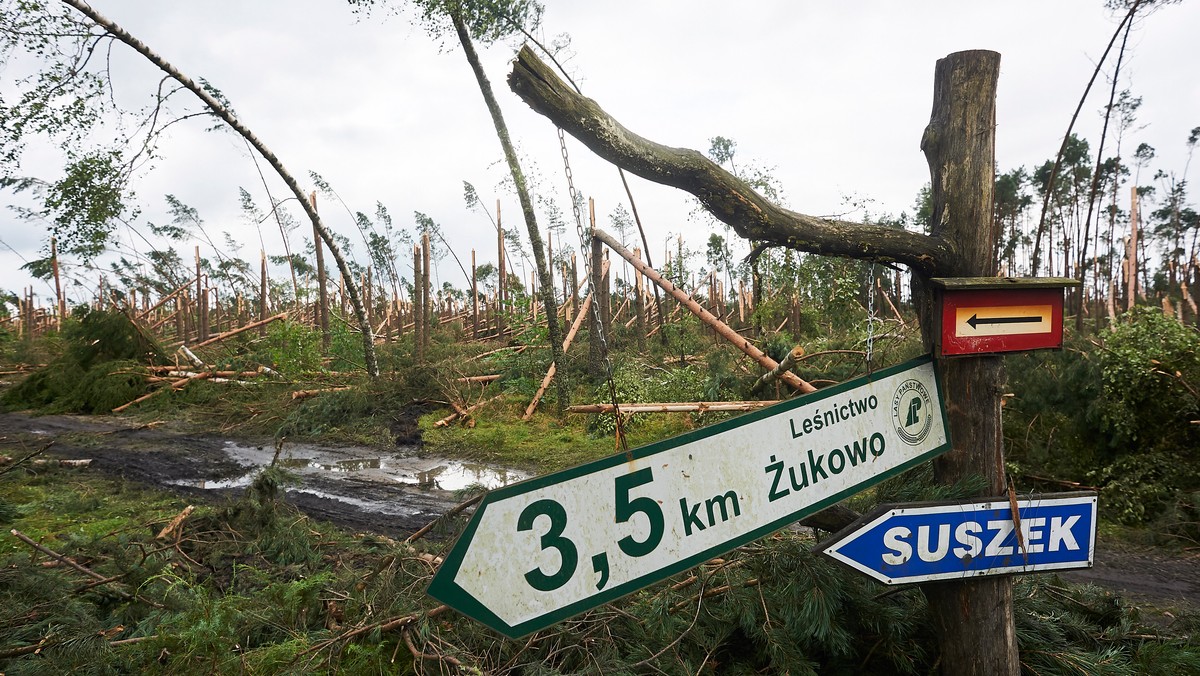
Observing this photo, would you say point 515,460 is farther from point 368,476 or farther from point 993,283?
point 993,283

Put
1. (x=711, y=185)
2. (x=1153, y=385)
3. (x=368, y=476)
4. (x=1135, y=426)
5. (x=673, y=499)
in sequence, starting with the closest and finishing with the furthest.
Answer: (x=673, y=499)
(x=711, y=185)
(x=1153, y=385)
(x=1135, y=426)
(x=368, y=476)

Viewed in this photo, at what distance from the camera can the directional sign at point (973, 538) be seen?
1795 mm

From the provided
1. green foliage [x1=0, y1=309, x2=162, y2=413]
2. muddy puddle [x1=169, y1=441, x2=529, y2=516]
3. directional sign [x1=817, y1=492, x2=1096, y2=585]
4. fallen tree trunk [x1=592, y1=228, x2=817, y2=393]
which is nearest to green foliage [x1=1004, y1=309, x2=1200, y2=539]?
fallen tree trunk [x1=592, y1=228, x2=817, y2=393]

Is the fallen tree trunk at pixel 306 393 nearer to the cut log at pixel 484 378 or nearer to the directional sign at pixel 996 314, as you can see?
the cut log at pixel 484 378

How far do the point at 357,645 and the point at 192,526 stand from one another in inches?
127

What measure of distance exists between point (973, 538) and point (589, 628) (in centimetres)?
135

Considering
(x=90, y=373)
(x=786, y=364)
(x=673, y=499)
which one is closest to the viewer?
(x=673, y=499)

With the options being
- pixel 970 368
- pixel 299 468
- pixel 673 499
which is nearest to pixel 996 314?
pixel 970 368

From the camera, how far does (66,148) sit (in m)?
9.37

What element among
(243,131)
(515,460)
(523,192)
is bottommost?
(515,460)

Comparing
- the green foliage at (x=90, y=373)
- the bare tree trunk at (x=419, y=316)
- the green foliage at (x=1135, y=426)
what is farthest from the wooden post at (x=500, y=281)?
the green foliage at (x=1135, y=426)

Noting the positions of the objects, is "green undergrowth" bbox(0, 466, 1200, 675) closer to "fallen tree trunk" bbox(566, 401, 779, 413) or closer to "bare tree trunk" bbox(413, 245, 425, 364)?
"fallen tree trunk" bbox(566, 401, 779, 413)

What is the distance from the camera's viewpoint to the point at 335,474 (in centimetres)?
774

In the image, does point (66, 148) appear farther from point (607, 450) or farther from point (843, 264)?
point (843, 264)
